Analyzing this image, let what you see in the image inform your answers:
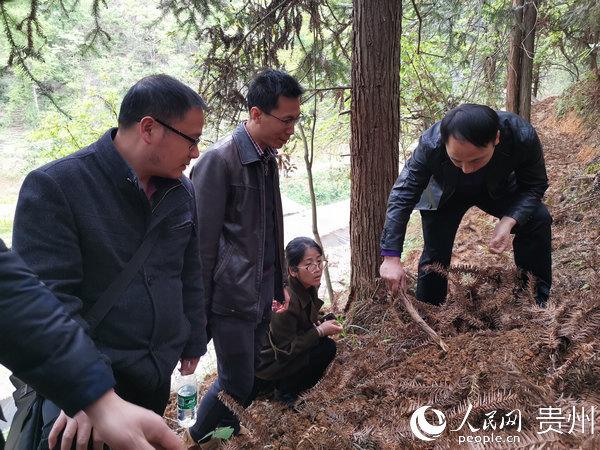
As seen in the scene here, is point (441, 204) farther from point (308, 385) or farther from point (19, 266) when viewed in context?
point (19, 266)

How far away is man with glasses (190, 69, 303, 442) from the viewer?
8.74ft

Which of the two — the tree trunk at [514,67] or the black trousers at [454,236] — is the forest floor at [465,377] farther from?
the tree trunk at [514,67]

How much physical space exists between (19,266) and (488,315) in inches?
113

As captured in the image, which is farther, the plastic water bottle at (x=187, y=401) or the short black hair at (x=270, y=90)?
the plastic water bottle at (x=187, y=401)

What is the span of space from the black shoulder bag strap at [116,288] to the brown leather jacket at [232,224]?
803 millimetres

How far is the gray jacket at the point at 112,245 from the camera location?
5.14 ft

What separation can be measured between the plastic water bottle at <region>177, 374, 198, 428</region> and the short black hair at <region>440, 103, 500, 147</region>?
7.77 ft

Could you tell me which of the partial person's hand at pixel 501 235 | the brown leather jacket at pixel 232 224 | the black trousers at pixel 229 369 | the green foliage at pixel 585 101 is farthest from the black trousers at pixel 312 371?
the green foliage at pixel 585 101

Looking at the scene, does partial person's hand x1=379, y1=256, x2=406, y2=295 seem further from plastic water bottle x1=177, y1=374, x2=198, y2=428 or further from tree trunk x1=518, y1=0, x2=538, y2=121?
tree trunk x1=518, y1=0, x2=538, y2=121

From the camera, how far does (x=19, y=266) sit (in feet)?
3.51

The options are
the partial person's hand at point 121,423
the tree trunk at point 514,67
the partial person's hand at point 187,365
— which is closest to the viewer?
the partial person's hand at point 121,423

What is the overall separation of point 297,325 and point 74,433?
1.97 metres

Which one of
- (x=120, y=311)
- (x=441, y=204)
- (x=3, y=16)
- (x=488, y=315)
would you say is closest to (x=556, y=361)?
(x=488, y=315)

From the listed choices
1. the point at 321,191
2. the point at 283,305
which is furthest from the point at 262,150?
the point at 321,191
